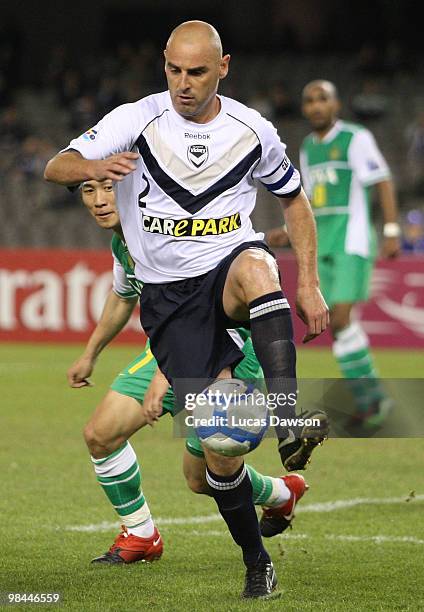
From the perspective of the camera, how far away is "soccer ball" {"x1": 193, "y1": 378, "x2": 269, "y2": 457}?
4.41 meters

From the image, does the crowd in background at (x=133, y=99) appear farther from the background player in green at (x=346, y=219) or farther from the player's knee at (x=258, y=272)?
the player's knee at (x=258, y=272)


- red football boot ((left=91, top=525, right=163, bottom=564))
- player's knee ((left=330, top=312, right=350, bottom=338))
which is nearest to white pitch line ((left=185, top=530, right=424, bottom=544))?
red football boot ((left=91, top=525, right=163, bottom=564))

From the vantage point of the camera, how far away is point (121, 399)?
5.43 metres

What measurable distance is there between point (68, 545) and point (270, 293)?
1.90 metres

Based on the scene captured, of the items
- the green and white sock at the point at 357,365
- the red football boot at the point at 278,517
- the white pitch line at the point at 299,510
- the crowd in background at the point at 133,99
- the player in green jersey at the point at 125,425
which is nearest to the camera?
the player in green jersey at the point at 125,425

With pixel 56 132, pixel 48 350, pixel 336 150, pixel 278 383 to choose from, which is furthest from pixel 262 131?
pixel 56 132

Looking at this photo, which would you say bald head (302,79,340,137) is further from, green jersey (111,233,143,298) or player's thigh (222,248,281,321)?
player's thigh (222,248,281,321)

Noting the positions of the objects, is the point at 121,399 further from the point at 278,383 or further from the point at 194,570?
the point at 278,383

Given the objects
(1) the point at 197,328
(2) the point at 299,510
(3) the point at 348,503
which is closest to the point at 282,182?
(1) the point at 197,328

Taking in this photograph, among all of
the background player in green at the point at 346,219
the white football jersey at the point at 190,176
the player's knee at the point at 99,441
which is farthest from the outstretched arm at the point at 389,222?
the white football jersey at the point at 190,176

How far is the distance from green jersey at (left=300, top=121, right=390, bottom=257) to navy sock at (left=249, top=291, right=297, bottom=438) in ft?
17.6

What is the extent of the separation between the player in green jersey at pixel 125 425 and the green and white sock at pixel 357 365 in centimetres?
381

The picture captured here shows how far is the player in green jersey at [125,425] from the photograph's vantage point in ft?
17.5

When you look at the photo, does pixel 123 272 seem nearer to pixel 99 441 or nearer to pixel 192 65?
pixel 99 441
